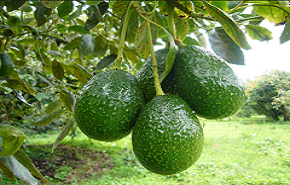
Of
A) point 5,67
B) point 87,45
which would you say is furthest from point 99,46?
point 5,67

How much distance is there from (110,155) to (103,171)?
0.73m

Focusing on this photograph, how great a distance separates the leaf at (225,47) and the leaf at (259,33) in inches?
3.4

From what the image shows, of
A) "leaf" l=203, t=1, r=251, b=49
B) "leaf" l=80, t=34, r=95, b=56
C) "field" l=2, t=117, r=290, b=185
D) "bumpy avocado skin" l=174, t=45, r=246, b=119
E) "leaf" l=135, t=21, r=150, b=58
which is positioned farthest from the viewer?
"field" l=2, t=117, r=290, b=185

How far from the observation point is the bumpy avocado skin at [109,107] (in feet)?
2.39

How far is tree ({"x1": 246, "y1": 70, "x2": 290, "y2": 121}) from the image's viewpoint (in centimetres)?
266

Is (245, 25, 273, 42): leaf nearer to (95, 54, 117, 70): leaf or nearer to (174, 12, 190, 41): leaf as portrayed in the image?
(174, 12, 190, 41): leaf

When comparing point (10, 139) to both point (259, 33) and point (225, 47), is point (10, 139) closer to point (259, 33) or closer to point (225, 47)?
point (225, 47)

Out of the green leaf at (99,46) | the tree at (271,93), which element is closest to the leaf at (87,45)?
Answer: the green leaf at (99,46)

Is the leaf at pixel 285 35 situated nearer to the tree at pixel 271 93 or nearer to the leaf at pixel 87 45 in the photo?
the leaf at pixel 87 45

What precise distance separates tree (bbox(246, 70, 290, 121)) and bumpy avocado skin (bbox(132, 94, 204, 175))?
2.38 m

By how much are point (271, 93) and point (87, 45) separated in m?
3.04

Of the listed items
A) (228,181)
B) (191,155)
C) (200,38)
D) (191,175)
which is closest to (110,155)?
(191,175)

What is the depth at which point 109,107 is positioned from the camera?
733 mm

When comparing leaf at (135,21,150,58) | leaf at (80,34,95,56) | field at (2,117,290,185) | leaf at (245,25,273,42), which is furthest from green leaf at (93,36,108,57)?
field at (2,117,290,185)
